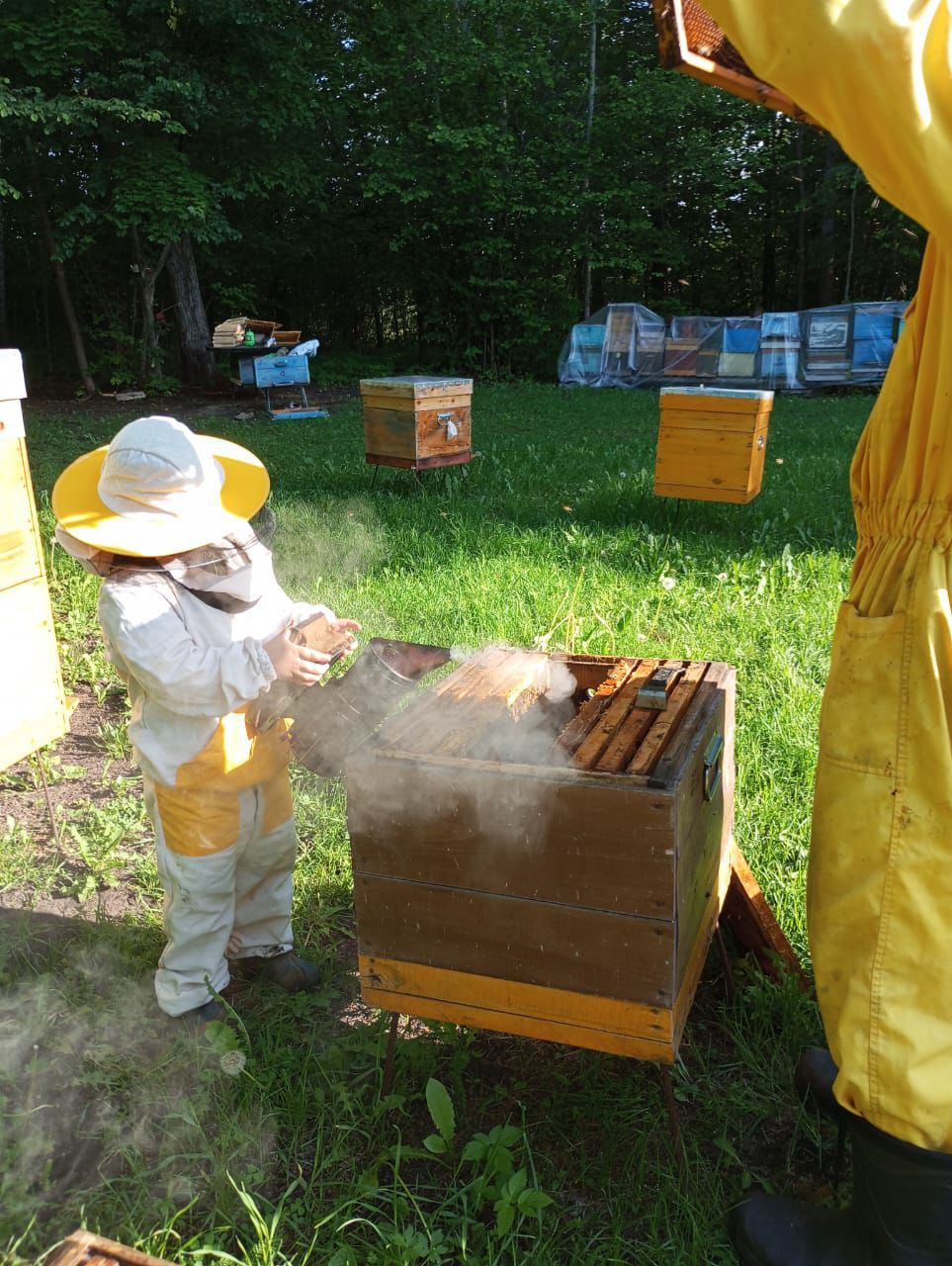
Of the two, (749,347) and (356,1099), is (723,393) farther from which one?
(749,347)

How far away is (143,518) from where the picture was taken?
183 cm

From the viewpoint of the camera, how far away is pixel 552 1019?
157 cm

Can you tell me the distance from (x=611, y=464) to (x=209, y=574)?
19.8 ft

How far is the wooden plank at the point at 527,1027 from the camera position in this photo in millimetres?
1522

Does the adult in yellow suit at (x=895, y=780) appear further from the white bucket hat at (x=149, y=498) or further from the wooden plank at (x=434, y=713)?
the white bucket hat at (x=149, y=498)

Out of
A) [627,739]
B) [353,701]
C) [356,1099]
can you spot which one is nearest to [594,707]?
[627,739]

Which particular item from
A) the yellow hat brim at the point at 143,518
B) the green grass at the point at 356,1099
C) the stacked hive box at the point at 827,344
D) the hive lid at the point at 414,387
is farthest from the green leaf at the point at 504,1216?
the stacked hive box at the point at 827,344

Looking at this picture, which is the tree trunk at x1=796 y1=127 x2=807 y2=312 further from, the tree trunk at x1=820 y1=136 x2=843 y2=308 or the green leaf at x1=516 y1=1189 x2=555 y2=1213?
the green leaf at x1=516 y1=1189 x2=555 y2=1213

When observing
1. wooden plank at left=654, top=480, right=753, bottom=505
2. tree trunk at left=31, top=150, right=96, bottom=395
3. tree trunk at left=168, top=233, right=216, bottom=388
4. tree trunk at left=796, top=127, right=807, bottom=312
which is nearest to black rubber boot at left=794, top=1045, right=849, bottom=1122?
wooden plank at left=654, top=480, right=753, bottom=505

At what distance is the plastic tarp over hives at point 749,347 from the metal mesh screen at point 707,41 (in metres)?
13.1

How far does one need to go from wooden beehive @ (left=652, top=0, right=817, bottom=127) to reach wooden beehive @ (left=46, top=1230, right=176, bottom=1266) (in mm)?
1602

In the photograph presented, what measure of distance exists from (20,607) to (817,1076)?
2164mm

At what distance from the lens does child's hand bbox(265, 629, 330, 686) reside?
1.85 meters

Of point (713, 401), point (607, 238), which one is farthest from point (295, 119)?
point (713, 401)
